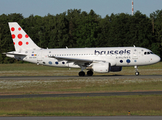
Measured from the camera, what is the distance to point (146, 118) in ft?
46.3

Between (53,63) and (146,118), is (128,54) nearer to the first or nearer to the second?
(53,63)

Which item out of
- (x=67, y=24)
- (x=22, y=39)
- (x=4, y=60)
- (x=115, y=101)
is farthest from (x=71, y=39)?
(x=115, y=101)

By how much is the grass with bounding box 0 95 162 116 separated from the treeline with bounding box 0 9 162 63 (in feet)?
252

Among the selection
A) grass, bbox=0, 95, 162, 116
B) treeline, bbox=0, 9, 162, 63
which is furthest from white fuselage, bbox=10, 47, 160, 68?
treeline, bbox=0, 9, 162, 63

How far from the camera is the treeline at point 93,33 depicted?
98812 millimetres

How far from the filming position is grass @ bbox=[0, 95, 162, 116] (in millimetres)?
16031

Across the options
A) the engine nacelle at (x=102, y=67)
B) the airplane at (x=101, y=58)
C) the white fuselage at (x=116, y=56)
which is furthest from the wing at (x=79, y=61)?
the engine nacelle at (x=102, y=67)

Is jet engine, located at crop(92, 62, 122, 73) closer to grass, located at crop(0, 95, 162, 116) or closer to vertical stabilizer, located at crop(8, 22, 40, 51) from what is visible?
vertical stabilizer, located at crop(8, 22, 40, 51)

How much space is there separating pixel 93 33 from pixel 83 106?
291 ft

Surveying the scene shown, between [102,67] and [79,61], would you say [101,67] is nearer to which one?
[102,67]

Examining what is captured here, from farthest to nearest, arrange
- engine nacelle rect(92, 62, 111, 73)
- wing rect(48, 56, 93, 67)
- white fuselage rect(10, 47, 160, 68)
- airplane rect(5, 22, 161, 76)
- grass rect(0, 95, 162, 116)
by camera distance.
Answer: white fuselage rect(10, 47, 160, 68)
airplane rect(5, 22, 161, 76)
wing rect(48, 56, 93, 67)
engine nacelle rect(92, 62, 111, 73)
grass rect(0, 95, 162, 116)

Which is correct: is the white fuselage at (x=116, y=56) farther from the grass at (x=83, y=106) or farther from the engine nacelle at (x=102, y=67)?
the grass at (x=83, y=106)

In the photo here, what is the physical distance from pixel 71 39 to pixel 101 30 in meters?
12.5

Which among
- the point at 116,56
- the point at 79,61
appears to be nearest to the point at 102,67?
the point at 116,56
